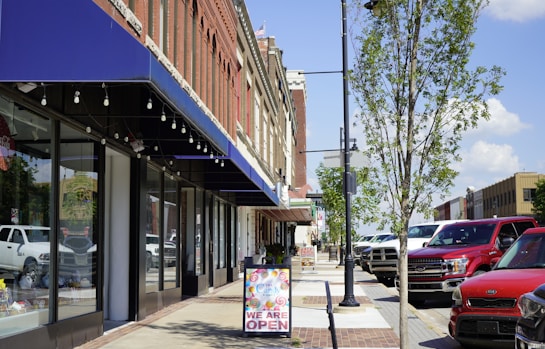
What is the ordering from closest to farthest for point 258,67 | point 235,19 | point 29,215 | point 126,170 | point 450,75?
point 450,75 → point 29,215 → point 126,170 → point 235,19 → point 258,67

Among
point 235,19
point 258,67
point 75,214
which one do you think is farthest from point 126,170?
point 258,67

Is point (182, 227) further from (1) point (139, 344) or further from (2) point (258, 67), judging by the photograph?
(2) point (258, 67)

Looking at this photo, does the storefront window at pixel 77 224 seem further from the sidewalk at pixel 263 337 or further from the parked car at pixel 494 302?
the parked car at pixel 494 302

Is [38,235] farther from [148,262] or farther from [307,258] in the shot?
[307,258]

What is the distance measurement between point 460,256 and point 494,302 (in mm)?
5733

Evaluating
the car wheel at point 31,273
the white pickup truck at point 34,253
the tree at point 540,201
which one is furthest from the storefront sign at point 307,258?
the tree at point 540,201

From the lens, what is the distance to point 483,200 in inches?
4173

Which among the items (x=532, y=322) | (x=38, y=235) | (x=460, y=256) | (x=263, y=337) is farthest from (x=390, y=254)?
(x=532, y=322)

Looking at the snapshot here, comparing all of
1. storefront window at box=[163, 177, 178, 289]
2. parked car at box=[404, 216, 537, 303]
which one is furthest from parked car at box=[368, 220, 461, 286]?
storefront window at box=[163, 177, 178, 289]

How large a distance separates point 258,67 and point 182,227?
52.7 feet

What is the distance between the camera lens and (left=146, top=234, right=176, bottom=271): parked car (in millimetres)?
14234

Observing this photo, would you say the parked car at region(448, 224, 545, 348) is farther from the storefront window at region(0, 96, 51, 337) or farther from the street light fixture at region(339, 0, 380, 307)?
the storefront window at region(0, 96, 51, 337)

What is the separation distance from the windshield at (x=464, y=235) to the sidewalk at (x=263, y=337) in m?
1.96

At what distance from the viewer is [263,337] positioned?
11.4 m
